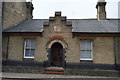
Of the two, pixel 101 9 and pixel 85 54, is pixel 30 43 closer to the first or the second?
pixel 85 54

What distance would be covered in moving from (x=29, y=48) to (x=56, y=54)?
2839mm

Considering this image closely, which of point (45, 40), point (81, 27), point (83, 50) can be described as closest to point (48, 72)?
point (45, 40)

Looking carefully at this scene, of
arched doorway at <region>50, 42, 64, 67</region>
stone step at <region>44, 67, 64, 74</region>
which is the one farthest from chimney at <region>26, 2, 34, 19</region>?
stone step at <region>44, 67, 64, 74</region>

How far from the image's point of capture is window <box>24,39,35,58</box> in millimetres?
13219

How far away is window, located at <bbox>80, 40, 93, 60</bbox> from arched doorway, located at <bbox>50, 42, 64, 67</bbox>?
6.65 feet

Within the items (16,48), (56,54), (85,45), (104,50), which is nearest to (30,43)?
(16,48)

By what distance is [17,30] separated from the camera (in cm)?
1369

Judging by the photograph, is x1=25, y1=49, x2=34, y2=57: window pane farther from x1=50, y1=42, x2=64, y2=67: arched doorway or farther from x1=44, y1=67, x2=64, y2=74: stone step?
x1=44, y1=67, x2=64, y2=74: stone step

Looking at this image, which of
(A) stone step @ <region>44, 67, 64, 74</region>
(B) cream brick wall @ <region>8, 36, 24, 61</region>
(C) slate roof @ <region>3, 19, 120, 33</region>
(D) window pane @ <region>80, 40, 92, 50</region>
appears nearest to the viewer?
(A) stone step @ <region>44, 67, 64, 74</region>

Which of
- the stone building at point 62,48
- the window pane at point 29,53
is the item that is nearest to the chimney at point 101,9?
the stone building at point 62,48

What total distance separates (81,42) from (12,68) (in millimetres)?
7181

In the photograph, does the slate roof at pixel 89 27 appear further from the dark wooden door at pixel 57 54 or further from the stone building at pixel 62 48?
the dark wooden door at pixel 57 54

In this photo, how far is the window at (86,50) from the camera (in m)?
12.6

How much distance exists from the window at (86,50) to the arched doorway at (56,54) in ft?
6.65
